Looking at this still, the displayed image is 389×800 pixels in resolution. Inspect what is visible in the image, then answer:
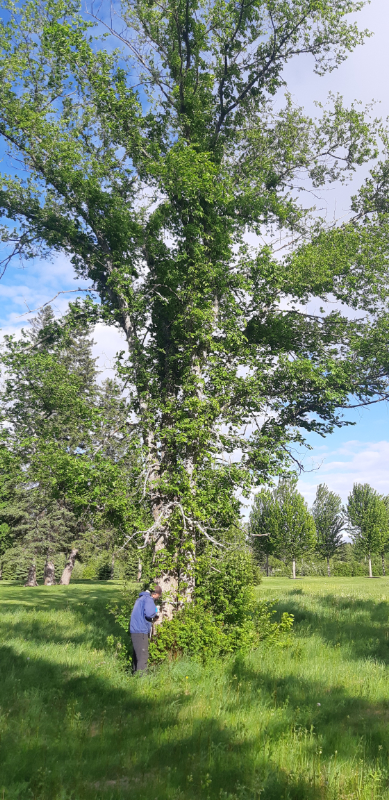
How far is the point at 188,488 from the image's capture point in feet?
30.0

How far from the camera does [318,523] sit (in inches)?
2019

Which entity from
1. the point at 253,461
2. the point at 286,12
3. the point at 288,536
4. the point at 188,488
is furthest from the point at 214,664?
the point at 288,536

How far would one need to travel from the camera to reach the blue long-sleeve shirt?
790 centimetres

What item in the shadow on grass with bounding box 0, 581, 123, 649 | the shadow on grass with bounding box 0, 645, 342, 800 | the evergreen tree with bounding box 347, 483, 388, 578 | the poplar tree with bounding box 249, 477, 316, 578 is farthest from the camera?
the evergreen tree with bounding box 347, 483, 388, 578

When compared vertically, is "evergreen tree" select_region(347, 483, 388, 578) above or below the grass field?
above

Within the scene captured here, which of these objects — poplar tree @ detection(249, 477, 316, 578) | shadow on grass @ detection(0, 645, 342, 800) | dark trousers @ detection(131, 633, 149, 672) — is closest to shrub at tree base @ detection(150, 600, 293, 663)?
dark trousers @ detection(131, 633, 149, 672)

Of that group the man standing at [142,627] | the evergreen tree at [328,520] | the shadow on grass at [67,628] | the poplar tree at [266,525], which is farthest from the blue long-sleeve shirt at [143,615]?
the evergreen tree at [328,520]

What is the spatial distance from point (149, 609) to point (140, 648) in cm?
64

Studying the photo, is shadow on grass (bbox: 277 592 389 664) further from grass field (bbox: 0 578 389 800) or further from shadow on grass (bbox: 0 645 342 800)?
shadow on grass (bbox: 0 645 342 800)

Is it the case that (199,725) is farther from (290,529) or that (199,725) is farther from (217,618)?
(290,529)

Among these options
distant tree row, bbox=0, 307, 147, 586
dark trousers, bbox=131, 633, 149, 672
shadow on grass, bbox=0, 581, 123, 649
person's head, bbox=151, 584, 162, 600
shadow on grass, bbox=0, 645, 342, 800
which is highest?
distant tree row, bbox=0, 307, 147, 586

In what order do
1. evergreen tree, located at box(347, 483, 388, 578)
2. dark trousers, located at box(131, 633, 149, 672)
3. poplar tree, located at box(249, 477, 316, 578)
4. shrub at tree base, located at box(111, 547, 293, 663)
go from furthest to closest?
evergreen tree, located at box(347, 483, 388, 578)
poplar tree, located at box(249, 477, 316, 578)
shrub at tree base, located at box(111, 547, 293, 663)
dark trousers, located at box(131, 633, 149, 672)

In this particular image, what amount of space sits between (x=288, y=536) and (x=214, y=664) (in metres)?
37.1

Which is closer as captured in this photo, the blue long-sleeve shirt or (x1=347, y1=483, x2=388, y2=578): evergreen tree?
the blue long-sleeve shirt
